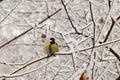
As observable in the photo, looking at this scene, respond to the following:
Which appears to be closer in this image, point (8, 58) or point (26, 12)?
point (8, 58)

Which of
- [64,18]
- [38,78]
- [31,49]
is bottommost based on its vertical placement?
[38,78]

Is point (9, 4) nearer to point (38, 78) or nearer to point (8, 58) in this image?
point (8, 58)

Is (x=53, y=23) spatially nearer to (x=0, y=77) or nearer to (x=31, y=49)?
(x=31, y=49)

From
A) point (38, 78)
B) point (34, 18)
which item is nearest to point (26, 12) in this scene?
point (34, 18)

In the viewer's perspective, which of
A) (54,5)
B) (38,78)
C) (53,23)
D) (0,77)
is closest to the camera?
(0,77)

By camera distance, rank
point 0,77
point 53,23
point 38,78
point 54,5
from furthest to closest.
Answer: point 54,5
point 53,23
point 38,78
point 0,77

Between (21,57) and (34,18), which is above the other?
(34,18)

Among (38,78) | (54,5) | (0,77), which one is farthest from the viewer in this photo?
(54,5)

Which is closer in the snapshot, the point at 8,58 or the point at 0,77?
the point at 0,77

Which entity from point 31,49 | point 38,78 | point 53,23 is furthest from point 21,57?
point 38,78
